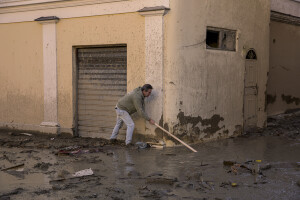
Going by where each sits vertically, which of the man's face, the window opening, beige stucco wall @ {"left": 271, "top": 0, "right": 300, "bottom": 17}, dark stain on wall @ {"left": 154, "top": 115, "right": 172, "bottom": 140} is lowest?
dark stain on wall @ {"left": 154, "top": 115, "right": 172, "bottom": 140}

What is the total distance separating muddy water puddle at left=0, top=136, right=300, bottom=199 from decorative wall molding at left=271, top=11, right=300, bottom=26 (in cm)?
502

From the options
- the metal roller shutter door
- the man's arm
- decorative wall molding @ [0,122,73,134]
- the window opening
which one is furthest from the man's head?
the window opening

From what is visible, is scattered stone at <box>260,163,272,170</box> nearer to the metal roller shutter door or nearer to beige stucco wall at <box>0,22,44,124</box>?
the metal roller shutter door

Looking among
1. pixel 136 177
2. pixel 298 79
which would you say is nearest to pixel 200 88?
pixel 136 177

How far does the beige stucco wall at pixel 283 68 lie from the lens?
12898mm

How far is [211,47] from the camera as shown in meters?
9.54

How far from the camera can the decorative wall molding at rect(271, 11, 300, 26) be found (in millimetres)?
12468

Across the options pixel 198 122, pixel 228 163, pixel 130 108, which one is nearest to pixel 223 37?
pixel 198 122

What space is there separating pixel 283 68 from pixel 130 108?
6.97m

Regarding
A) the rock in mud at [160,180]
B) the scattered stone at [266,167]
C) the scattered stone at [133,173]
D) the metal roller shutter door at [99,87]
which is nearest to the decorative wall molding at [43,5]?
the metal roller shutter door at [99,87]

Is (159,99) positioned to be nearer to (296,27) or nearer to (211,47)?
(211,47)

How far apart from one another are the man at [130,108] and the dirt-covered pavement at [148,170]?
0.38m

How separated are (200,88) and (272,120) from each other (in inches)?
178

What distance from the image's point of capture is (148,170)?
689 cm
